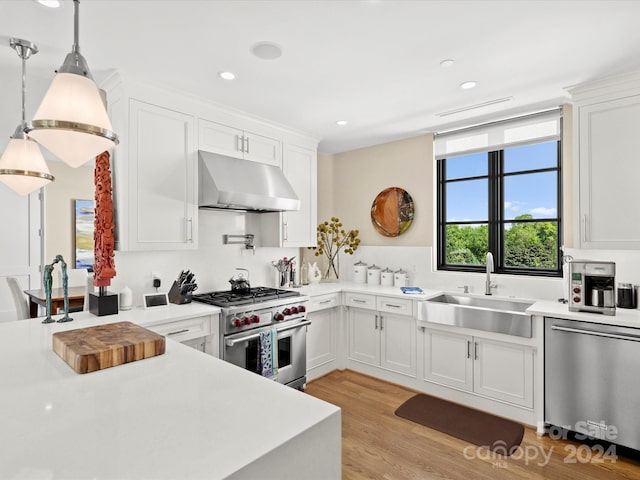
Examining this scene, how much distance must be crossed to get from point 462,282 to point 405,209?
3.35ft

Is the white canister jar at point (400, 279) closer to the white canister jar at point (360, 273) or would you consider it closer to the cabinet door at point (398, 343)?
the white canister jar at point (360, 273)

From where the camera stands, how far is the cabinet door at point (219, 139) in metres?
3.01

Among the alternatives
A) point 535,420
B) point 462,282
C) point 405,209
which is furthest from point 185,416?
point 405,209

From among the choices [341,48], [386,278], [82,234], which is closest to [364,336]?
[386,278]

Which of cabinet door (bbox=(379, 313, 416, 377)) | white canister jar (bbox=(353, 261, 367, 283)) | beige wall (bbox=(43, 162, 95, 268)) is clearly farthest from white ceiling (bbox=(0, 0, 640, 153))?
cabinet door (bbox=(379, 313, 416, 377))

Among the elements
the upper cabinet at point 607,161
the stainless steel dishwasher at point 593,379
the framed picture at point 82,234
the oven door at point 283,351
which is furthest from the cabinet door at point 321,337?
the framed picture at point 82,234

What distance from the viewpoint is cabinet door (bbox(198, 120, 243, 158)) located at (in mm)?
3008

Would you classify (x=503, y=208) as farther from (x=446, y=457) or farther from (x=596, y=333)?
(x=446, y=457)

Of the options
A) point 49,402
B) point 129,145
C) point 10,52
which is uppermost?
point 10,52

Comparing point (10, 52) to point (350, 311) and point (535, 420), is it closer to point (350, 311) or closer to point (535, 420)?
point (350, 311)

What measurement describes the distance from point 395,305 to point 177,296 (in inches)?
78.3

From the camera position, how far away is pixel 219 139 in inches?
123

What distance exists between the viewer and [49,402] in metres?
1.03

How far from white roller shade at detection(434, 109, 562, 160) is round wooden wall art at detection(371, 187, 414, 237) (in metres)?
0.60
